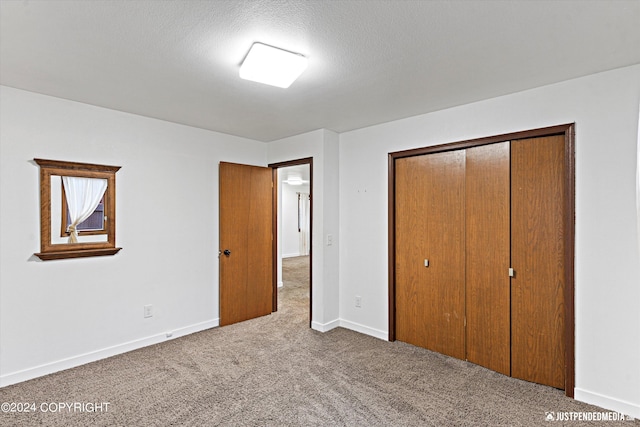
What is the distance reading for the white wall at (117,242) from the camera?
273 centimetres

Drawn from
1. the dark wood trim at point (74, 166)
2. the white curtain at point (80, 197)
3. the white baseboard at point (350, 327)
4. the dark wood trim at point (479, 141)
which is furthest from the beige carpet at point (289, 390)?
the dark wood trim at point (479, 141)

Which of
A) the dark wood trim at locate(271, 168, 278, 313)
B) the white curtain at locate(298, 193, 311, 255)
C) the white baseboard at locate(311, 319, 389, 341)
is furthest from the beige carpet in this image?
the white curtain at locate(298, 193, 311, 255)

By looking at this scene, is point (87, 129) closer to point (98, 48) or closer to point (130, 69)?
point (130, 69)

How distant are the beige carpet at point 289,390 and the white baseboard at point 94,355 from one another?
79mm

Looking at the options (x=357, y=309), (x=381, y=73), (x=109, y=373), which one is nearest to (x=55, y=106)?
(x=109, y=373)

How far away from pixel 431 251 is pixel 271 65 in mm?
2321

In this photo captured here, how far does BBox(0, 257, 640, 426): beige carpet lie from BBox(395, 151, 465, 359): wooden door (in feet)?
0.73

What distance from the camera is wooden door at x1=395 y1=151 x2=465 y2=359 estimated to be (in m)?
3.17

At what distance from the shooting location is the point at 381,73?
241 centimetres

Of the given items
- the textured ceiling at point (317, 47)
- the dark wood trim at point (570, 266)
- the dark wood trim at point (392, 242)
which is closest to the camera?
the textured ceiling at point (317, 47)

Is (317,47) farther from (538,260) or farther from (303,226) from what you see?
(303,226)

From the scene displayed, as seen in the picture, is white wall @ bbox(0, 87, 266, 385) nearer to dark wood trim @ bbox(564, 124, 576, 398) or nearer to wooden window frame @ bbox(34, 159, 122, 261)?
wooden window frame @ bbox(34, 159, 122, 261)

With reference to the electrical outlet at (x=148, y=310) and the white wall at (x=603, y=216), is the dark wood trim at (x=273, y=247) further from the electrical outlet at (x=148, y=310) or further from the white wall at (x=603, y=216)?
the white wall at (x=603, y=216)

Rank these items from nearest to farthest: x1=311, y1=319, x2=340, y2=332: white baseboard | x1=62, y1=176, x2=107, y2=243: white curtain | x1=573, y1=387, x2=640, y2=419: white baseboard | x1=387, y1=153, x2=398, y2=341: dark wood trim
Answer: x1=573, y1=387, x2=640, y2=419: white baseboard, x1=62, y1=176, x2=107, y2=243: white curtain, x1=387, y1=153, x2=398, y2=341: dark wood trim, x1=311, y1=319, x2=340, y2=332: white baseboard
